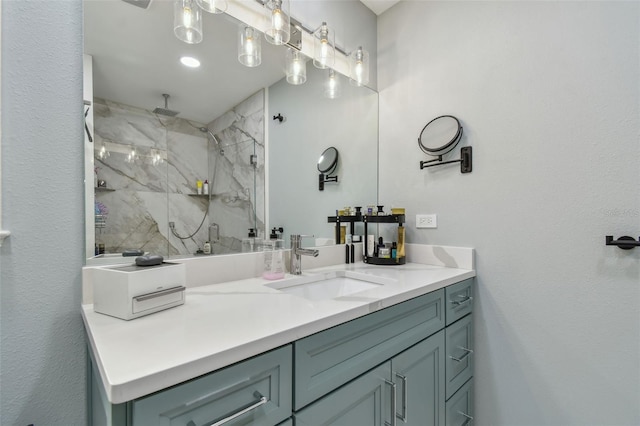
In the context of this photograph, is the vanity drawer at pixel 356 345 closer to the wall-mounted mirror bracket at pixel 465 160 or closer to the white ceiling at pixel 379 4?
the wall-mounted mirror bracket at pixel 465 160

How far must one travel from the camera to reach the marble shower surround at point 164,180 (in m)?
1.00

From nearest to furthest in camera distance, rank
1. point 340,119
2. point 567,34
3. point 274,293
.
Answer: point 274,293 < point 567,34 < point 340,119

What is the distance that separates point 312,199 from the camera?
5.69ft

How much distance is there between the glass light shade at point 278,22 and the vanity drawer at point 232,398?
1373 millimetres

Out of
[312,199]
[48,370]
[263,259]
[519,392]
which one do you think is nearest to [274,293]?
[263,259]

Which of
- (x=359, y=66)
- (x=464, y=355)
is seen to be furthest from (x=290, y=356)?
(x=359, y=66)

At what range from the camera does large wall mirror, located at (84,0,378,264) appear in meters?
0.99

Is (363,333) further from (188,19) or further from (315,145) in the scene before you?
(188,19)

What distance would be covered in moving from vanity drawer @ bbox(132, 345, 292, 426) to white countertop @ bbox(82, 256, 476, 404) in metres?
0.02

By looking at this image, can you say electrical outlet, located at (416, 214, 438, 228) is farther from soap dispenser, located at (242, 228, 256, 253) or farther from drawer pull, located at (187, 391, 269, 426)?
drawer pull, located at (187, 391, 269, 426)

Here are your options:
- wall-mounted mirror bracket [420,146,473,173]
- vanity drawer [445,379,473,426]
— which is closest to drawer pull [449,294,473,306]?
vanity drawer [445,379,473,426]

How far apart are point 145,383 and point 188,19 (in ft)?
4.20

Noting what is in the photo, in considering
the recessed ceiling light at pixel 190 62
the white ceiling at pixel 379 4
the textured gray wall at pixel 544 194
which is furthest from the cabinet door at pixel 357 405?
the white ceiling at pixel 379 4

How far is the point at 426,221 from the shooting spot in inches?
68.3
